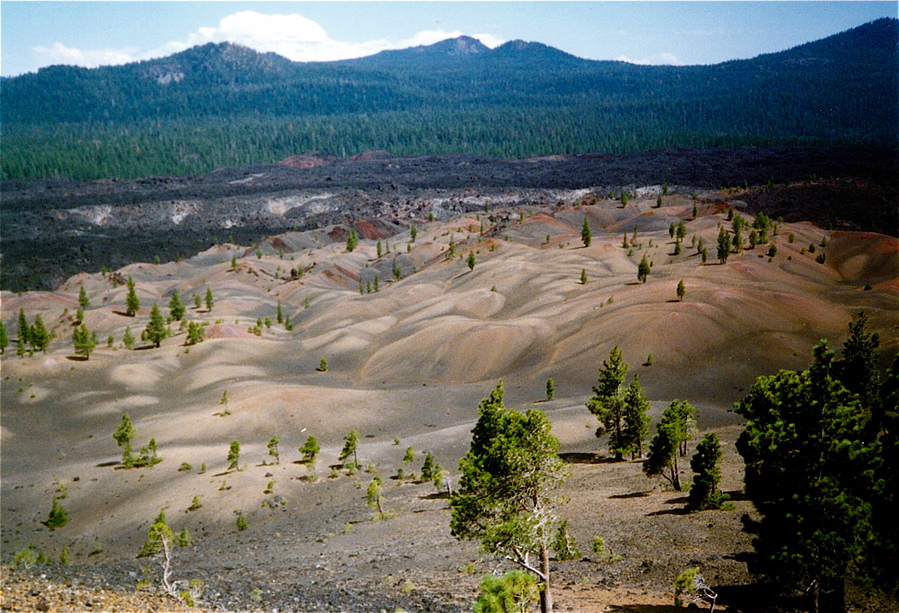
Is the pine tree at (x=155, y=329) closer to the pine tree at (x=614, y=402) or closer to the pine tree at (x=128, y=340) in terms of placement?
the pine tree at (x=128, y=340)

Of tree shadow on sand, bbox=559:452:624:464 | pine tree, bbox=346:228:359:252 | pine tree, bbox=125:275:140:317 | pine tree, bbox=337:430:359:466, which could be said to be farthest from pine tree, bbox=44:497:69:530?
pine tree, bbox=346:228:359:252

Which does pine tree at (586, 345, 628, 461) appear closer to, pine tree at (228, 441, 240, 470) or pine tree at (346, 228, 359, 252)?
pine tree at (228, 441, 240, 470)

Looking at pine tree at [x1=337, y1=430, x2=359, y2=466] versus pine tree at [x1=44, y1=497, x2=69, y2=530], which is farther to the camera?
pine tree at [x1=337, y1=430, x2=359, y2=466]

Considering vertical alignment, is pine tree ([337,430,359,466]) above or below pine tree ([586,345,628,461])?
below

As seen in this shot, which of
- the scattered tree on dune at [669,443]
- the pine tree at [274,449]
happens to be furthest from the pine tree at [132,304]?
the scattered tree on dune at [669,443]

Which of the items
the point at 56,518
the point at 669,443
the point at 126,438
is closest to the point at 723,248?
the point at 669,443

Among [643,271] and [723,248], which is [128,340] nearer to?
[643,271]
